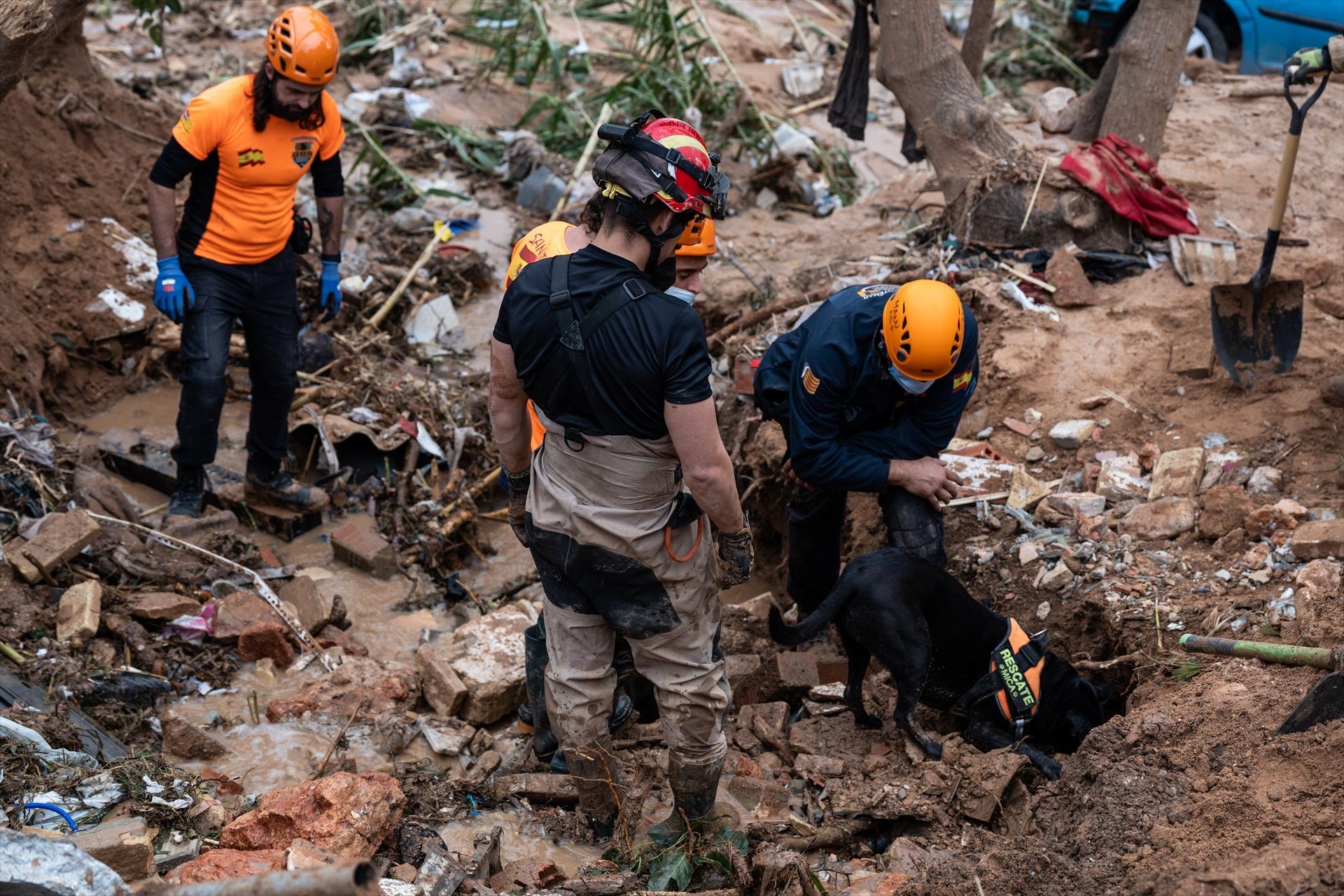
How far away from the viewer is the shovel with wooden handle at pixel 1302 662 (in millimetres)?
3324

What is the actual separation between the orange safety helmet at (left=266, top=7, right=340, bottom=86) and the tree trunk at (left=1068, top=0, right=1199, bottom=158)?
4.90m

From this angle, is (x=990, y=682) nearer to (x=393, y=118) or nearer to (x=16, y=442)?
(x=16, y=442)

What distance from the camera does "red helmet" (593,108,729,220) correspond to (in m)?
2.96

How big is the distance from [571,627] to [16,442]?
3266 mm

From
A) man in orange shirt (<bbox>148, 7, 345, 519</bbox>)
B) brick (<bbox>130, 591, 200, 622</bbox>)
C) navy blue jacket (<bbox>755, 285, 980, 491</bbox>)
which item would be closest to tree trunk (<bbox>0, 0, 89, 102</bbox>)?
man in orange shirt (<bbox>148, 7, 345, 519</bbox>)

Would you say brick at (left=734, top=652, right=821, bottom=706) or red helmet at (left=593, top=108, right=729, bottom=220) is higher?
red helmet at (left=593, top=108, right=729, bottom=220)

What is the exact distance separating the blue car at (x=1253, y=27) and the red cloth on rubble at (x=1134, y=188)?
2.23m

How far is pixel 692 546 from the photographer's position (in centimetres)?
335

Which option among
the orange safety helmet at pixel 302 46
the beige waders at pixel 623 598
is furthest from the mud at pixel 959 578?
the orange safety helmet at pixel 302 46

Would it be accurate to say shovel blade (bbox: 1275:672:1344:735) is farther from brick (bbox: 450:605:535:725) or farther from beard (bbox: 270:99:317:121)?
beard (bbox: 270:99:317:121)

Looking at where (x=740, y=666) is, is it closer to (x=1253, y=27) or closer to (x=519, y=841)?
(x=519, y=841)

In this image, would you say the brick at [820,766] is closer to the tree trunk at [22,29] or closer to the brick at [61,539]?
the brick at [61,539]

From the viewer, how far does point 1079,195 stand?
Answer: 668 centimetres

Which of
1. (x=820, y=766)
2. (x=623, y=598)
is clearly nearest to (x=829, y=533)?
(x=820, y=766)
